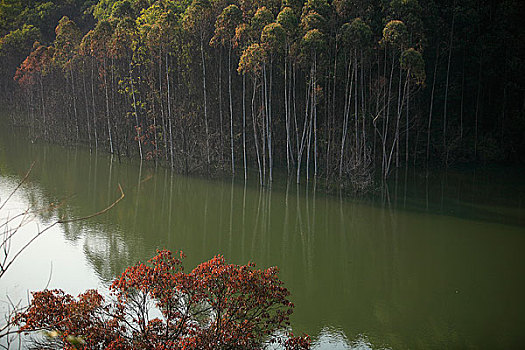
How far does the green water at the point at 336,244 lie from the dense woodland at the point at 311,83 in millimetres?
2119

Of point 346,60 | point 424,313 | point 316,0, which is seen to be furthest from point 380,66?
point 424,313

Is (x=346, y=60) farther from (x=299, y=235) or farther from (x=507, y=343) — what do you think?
(x=507, y=343)

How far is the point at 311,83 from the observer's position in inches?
642

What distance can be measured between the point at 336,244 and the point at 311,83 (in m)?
6.89

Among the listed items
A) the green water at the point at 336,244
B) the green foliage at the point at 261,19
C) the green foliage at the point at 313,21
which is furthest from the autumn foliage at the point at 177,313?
the green foliage at the point at 261,19

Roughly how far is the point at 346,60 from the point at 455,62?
688 cm

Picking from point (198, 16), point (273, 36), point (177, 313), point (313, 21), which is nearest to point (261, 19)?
point (273, 36)

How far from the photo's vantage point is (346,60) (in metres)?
16.8

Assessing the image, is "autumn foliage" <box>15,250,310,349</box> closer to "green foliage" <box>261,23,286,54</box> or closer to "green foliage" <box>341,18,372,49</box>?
"green foliage" <box>261,23,286,54</box>

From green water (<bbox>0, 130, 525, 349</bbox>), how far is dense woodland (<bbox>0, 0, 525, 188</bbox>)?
2119mm

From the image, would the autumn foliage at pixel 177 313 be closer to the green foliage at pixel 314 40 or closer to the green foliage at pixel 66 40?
the green foliage at pixel 314 40

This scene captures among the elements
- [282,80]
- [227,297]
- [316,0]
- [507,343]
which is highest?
[316,0]

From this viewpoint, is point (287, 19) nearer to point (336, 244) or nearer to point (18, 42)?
point (336, 244)

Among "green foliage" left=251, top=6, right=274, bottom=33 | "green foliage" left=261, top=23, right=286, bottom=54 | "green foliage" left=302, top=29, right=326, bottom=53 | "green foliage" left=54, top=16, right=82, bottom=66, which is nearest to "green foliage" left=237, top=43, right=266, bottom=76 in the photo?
"green foliage" left=261, top=23, right=286, bottom=54
